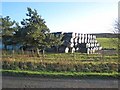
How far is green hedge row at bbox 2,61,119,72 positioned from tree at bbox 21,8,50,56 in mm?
13702

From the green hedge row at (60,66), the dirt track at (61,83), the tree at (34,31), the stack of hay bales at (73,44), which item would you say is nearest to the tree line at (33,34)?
the tree at (34,31)

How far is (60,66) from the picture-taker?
54.3ft

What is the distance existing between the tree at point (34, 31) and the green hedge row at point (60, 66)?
13.7 meters

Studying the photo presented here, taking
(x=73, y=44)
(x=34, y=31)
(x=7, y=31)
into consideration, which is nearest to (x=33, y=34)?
(x=34, y=31)

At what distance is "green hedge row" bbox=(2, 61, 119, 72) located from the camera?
16203 millimetres

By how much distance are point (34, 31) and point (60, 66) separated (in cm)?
1504

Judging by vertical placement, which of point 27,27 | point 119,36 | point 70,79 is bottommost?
point 70,79

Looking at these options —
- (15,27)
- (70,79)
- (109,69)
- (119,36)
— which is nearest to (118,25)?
(119,36)

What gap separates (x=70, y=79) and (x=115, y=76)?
100 inches

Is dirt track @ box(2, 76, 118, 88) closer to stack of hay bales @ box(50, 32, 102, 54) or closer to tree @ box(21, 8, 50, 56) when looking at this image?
tree @ box(21, 8, 50, 56)

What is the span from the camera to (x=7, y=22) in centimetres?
3644

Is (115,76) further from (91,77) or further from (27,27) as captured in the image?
(27,27)

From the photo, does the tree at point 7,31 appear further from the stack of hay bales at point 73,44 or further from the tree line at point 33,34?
the stack of hay bales at point 73,44

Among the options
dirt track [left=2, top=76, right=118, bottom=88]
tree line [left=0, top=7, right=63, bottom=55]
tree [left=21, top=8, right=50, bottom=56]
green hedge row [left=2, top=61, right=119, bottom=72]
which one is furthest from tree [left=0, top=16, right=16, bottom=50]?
dirt track [left=2, top=76, right=118, bottom=88]
